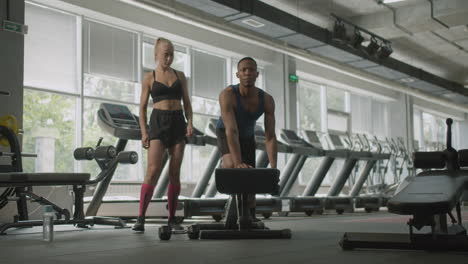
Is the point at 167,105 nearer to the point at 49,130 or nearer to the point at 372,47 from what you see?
the point at 49,130

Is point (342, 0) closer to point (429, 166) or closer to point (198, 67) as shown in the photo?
point (198, 67)

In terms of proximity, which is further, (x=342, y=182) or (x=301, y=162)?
(x=342, y=182)

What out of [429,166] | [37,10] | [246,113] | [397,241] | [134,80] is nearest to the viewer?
[397,241]

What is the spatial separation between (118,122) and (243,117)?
199 centimetres

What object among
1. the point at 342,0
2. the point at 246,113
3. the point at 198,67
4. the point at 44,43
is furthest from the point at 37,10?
the point at 246,113

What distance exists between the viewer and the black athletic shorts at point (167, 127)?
13.1 feet

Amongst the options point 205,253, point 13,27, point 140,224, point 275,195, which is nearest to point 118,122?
point 140,224

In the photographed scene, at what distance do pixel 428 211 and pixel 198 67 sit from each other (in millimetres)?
9236

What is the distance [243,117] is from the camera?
3.50m

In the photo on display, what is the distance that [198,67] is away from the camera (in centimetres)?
1118

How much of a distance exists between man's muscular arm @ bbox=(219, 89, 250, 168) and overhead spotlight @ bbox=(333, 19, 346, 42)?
21.8 feet

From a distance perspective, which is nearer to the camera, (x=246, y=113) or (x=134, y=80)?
(x=246, y=113)

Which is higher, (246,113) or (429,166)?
(246,113)

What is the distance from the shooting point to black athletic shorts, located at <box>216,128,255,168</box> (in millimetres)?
3557
